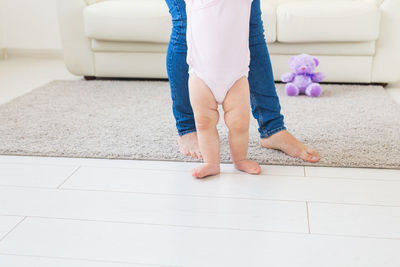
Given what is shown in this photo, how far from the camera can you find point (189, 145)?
1.48 metres

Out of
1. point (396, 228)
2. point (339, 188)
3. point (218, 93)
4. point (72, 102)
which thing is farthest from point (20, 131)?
point (396, 228)

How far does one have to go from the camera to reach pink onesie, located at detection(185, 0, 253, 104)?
3.92 feet

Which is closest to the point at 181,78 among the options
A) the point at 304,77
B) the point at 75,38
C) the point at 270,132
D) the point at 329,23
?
the point at 270,132

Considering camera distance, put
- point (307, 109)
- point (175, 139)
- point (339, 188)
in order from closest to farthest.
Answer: point (339, 188) → point (175, 139) → point (307, 109)

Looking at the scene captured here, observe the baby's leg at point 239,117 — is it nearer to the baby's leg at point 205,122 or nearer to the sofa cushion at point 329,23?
the baby's leg at point 205,122

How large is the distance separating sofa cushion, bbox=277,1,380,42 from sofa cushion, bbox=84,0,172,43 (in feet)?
1.89

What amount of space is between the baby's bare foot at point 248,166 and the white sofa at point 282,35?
3.74 ft

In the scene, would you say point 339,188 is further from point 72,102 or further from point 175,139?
point 72,102

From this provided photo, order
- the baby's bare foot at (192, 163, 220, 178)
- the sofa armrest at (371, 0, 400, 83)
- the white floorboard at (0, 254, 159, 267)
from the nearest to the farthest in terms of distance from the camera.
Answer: the white floorboard at (0, 254, 159, 267), the baby's bare foot at (192, 163, 220, 178), the sofa armrest at (371, 0, 400, 83)

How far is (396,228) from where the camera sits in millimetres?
1025

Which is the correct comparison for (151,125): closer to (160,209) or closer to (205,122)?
(205,122)

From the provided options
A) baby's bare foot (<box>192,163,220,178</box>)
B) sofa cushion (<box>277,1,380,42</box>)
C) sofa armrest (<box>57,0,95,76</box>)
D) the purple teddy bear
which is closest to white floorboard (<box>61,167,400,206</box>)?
baby's bare foot (<box>192,163,220,178</box>)

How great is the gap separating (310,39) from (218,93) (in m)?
1.21

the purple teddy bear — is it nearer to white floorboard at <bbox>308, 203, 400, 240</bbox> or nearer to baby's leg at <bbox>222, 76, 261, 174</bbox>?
baby's leg at <bbox>222, 76, 261, 174</bbox>
